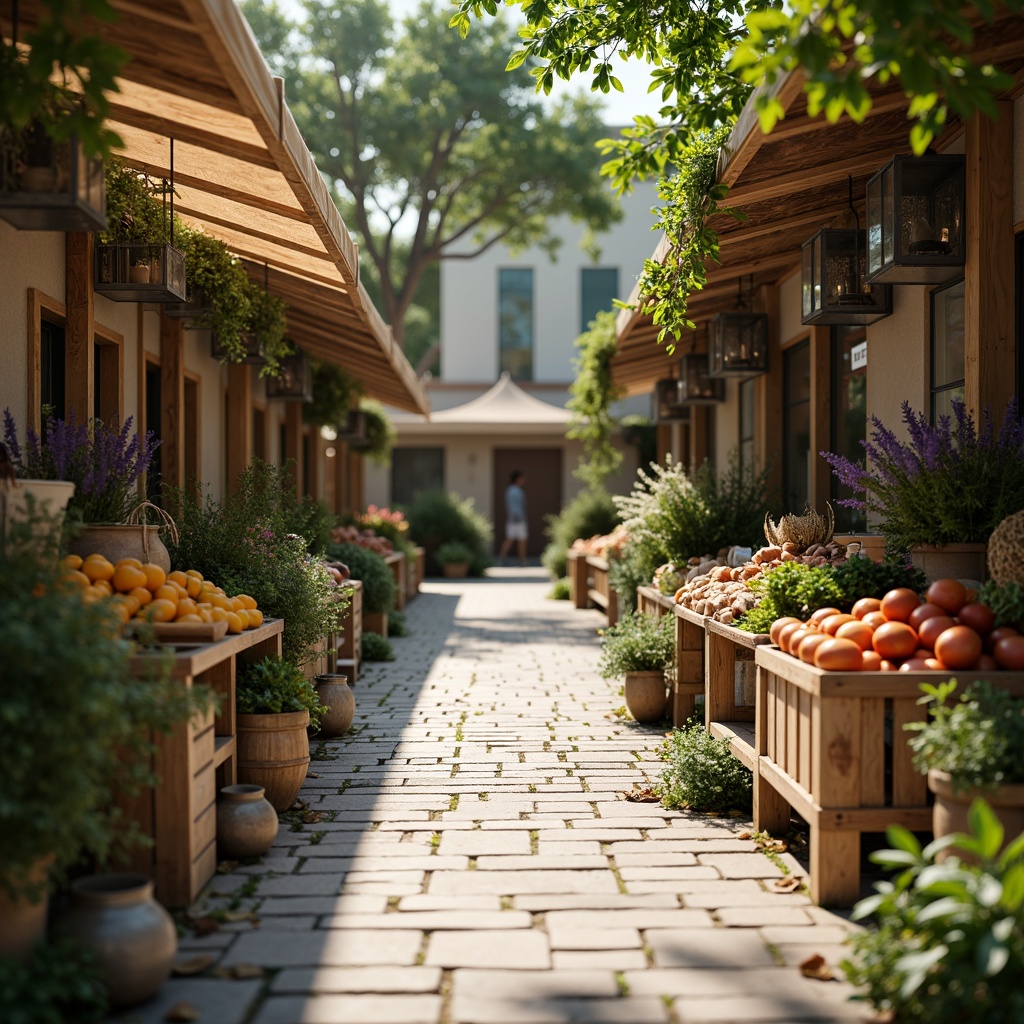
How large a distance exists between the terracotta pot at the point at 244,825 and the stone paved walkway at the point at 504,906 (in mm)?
86

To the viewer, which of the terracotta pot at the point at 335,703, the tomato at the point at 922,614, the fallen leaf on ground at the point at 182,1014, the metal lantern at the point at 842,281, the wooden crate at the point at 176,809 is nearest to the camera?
the fallen leaf on ground at the point at 182,1014

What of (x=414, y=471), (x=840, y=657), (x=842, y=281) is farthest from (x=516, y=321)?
(x=840, y=657)

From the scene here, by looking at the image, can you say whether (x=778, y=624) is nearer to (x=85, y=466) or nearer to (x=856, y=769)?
(x=856, y=769)

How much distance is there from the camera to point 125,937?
3.17 metres

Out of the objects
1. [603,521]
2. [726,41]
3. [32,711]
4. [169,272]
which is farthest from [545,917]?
[603,521]

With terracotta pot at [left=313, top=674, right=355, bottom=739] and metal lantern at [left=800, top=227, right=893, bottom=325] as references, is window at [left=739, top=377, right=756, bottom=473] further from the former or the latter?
terracotta pot at [left=313, top=674, right=355, bottom=739]

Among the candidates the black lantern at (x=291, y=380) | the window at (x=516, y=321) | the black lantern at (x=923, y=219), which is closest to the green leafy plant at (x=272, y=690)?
the black lantern at (x=923, y=219)

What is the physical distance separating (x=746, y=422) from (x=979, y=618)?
24.1 feet

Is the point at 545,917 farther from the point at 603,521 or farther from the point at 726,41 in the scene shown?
the point at 603,521

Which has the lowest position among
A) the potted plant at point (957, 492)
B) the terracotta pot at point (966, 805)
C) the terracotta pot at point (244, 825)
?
the terracotta pot at point (244, 825)

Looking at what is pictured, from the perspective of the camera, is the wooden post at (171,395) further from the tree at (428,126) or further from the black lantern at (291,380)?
the tree at (428,126)

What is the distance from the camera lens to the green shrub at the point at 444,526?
22234 mm

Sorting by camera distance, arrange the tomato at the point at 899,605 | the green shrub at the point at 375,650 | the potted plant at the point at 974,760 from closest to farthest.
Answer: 1. the potted plant at the point at 974,760
2. the tomato at the point at 899,605
3. the green shrub at the point at 375,650

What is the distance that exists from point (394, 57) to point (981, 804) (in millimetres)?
24995
